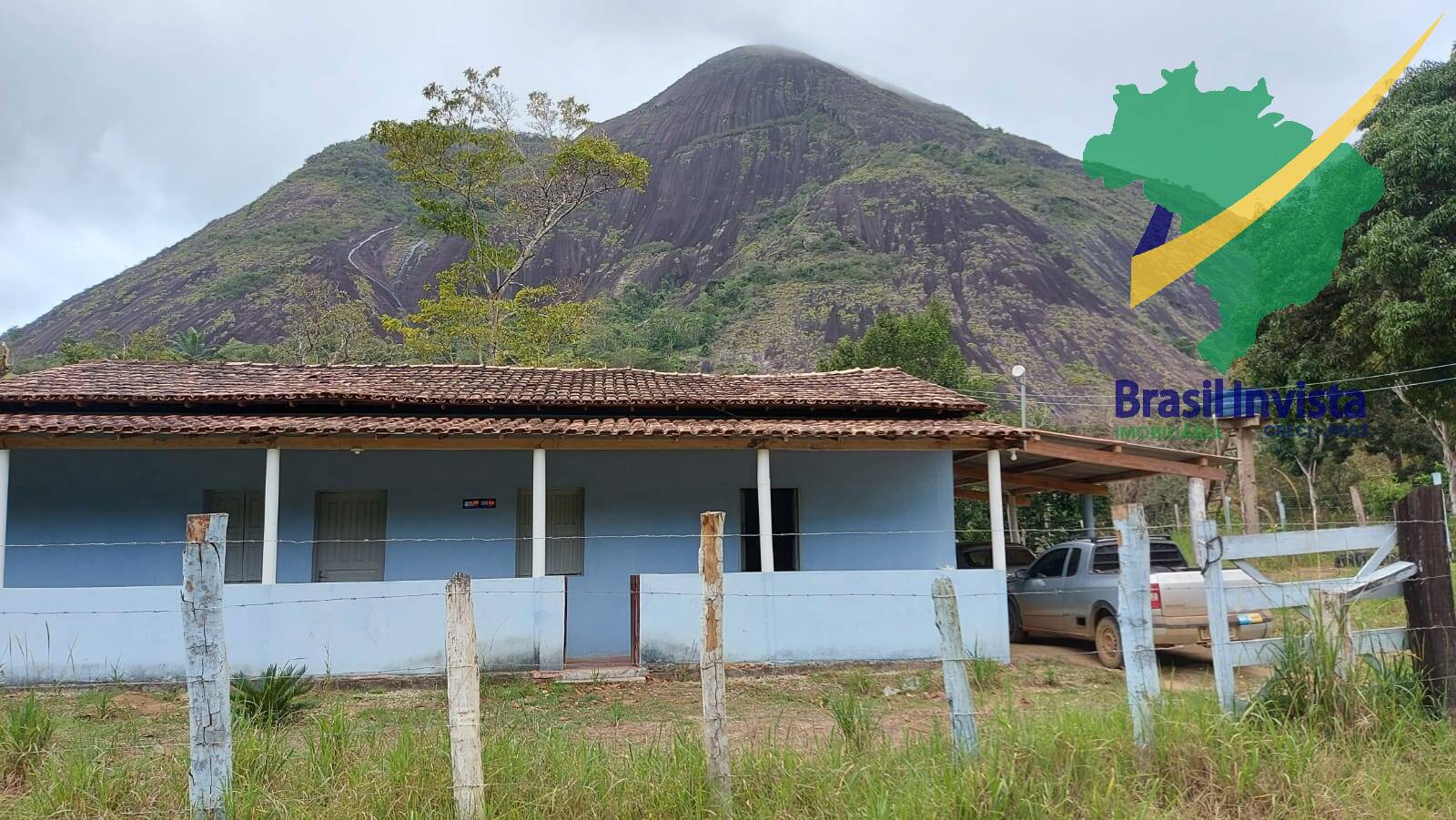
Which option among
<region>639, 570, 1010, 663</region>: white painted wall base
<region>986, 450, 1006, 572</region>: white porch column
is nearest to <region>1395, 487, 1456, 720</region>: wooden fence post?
<region>639, 570, 1010, 663</region>: white painted wall base

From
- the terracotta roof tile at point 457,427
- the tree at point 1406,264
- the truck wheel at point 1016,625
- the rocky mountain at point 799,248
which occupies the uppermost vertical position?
the rocky mountain at point 799,248

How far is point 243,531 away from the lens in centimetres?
1156

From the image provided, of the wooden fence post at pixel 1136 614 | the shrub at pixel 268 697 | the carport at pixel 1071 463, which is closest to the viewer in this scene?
the wooden fence post at pixel 1136 614

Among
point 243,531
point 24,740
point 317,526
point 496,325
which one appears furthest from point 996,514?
point 496,325

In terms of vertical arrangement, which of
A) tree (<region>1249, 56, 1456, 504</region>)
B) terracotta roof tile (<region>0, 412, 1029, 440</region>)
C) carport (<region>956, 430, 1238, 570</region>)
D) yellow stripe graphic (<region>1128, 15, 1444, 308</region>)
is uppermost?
yellow stripe graphic (<region>1128, 15, 1444, 308</region>)

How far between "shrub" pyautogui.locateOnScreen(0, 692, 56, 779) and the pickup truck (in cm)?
793

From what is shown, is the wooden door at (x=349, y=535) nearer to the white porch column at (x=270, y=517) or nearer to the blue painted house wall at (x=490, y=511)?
the blue painted house wall at (x=490, y=511)

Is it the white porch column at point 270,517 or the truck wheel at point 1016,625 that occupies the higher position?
the white porch column at point 270,517

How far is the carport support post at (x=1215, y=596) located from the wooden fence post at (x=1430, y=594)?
127 cm

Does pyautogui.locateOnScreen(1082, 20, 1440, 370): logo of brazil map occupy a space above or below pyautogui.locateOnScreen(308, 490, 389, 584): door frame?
above

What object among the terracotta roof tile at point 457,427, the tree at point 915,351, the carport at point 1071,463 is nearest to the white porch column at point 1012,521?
the carport at point 1071,463

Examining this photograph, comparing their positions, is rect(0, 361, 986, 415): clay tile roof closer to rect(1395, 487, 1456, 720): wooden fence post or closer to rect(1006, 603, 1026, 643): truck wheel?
rect(1006, 603, 1026, 643): truck wheel

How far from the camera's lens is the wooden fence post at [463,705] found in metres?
4.01

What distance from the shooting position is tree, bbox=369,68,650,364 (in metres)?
26.2
